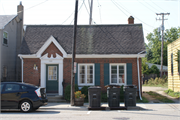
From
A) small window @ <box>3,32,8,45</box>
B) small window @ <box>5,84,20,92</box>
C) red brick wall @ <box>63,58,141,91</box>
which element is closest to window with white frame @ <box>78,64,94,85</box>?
red brick wall @ <box>63,58,141,91</box>

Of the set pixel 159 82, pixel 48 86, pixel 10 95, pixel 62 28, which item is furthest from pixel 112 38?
pixel 159 82

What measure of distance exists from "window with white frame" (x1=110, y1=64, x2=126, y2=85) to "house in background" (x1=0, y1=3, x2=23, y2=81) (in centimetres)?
926

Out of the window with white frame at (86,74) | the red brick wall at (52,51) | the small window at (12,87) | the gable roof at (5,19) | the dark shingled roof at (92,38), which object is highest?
the gable roof at (5,19)

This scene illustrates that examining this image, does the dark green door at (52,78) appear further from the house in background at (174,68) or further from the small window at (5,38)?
the house in background at (174,68)

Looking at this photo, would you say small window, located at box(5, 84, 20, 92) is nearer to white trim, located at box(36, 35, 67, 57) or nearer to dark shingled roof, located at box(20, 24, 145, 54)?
white trim, located at box(36, 35, 67, 57)

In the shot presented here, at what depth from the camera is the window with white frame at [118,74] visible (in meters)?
16.8

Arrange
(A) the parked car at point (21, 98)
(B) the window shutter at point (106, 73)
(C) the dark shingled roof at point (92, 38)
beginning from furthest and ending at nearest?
1. (C) the dark shingled roof at point (92, 38)
2. (B) the window shutter at point (106, 73)
3. (A) the parked car at point (21, 98)

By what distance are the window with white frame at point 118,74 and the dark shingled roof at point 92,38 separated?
1.04 metres

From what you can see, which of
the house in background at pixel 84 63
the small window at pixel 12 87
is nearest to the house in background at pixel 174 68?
the house in background at pixel 84 63

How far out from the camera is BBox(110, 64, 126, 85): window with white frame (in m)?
16.8

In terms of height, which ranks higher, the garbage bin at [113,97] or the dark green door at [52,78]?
the dark green door at [52,78]

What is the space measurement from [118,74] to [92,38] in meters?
3.60

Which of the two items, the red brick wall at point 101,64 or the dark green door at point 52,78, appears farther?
the dark green door at point 52,78

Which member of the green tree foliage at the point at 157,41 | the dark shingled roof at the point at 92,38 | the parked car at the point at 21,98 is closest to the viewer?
the parked car at the point at 21,98
